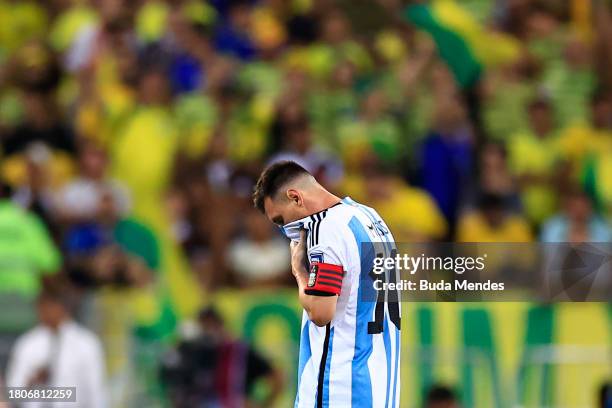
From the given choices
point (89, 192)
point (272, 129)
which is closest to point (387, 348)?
point (272, 129)

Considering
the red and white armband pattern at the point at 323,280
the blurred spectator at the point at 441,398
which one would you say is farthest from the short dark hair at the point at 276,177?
the blurred spectator at the point at 441,398

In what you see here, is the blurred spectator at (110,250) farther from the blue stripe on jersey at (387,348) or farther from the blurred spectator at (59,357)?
the blue stripe on jersey at (387,348)

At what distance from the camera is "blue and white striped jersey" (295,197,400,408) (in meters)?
6.13

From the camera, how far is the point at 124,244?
38.3ft

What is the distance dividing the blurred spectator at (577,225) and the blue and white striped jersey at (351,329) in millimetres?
4985

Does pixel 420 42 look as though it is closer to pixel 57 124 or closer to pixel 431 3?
pixel 431 3

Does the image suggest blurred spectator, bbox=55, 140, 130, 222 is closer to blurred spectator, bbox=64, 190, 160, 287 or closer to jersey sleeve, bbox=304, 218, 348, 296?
blurred spectator, bbox=64, 190, 160, 287

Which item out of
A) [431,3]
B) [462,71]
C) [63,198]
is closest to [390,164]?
[462,71]

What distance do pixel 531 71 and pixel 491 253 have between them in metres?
3.56

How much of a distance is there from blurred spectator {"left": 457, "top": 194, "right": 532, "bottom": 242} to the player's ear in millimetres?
5490

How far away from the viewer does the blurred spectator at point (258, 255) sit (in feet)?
37.5

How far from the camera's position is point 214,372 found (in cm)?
1035

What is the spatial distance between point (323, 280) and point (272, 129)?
6.52 meters

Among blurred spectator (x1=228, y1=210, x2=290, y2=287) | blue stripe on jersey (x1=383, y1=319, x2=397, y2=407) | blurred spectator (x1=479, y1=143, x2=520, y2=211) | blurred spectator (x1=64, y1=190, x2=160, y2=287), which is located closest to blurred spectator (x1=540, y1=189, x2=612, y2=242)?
blurred spectator (x1=479, y1=143, x2=520, y2=211)
